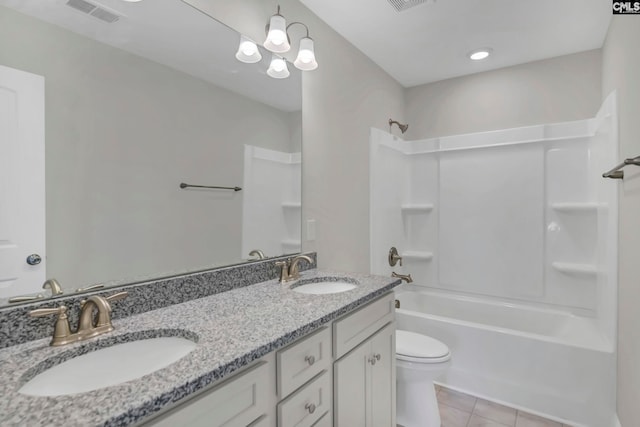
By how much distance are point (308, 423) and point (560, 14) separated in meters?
2.56

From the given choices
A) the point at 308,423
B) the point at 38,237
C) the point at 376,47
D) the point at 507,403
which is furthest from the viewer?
the point at 376,47

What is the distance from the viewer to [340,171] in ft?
7.23

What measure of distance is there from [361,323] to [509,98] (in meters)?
2.45

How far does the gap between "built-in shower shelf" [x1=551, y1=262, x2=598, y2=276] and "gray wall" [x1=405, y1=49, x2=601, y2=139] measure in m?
1.12

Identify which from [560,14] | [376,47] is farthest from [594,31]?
[376,47]

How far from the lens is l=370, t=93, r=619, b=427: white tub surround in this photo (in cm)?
196

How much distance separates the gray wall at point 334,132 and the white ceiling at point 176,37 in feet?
0.51

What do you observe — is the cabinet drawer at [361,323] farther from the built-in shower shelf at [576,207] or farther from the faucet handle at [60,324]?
the built-in shower shelf at [576,207]

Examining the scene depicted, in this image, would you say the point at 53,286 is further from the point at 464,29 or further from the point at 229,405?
the point at 464,29

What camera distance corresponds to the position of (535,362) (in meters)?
2.03

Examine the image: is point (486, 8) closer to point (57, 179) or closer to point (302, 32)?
point (302, 32)

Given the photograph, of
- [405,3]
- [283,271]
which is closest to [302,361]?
[283,271]

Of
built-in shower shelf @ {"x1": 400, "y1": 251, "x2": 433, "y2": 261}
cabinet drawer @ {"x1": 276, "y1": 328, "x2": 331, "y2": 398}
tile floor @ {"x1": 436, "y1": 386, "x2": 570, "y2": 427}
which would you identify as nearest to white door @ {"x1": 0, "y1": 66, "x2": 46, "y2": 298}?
cabinet drawer @ {"x1": 276, "y1": 328, "x2": 331, "y2": 398}

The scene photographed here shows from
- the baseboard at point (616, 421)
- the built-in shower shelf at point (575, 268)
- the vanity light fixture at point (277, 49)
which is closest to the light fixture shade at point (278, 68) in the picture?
the vanity light fixture at point (277, 49)
